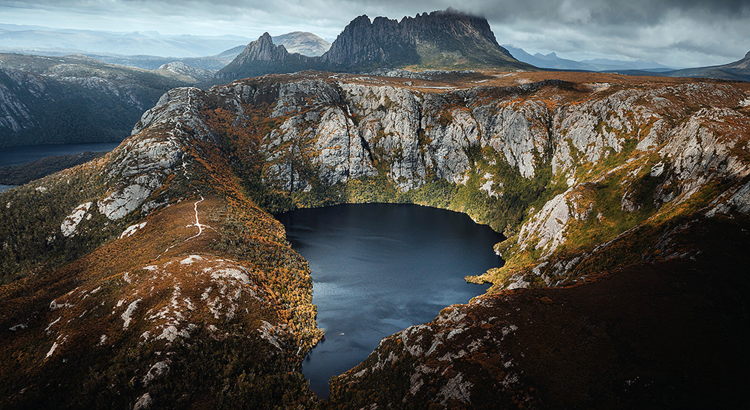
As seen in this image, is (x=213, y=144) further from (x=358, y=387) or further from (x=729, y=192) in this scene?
(x=729, y=192)

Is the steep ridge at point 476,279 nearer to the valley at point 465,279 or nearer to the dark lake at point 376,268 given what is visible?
the valley at point 465,279

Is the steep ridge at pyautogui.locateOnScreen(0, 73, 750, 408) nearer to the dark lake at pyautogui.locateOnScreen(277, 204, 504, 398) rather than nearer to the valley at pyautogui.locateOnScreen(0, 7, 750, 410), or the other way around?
the valley at pyautogui.locateOnScreen(0, 7, 750, 410)

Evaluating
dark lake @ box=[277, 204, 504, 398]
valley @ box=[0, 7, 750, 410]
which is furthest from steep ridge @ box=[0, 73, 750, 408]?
dark lake @ box=[277, 204, 504, 398]

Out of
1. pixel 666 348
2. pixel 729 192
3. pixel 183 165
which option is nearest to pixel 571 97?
pixel 729 192

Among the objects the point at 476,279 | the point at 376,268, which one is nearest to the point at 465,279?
the point at 476,279

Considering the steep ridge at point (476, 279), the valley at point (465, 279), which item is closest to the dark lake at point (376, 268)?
the valley at point (465, 279)

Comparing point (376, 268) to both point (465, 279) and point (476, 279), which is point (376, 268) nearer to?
point (465, 279)
